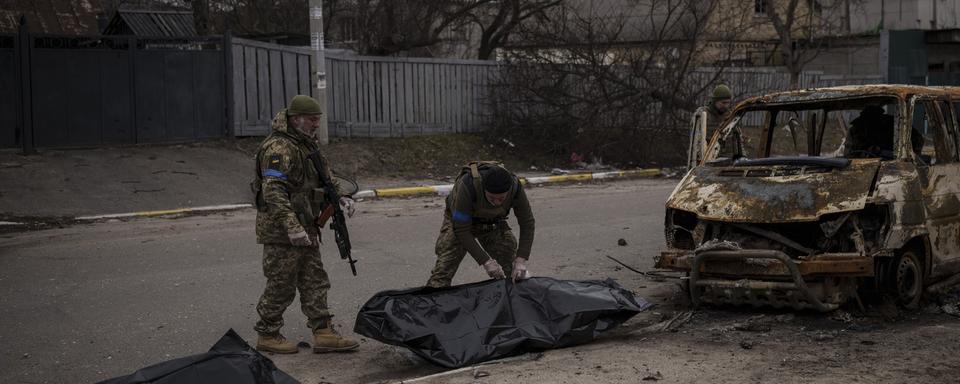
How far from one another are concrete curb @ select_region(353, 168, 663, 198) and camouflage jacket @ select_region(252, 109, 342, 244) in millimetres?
7793

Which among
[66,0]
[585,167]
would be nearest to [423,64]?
[585,167]

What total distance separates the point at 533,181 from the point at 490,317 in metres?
11.6

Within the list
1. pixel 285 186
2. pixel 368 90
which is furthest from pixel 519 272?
pixel 368 90

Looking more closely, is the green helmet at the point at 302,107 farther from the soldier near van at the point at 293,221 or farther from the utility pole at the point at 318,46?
the utility pole at the point at 318,46

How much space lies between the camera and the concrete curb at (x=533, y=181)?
15703 mm

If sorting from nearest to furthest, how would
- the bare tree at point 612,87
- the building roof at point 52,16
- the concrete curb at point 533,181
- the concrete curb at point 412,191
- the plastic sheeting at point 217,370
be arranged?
1. the plastic sheeting at point 217,370
2. the concrete curb at point 412,191
3. the concrete curb at point 533,181
4. the bare tree at point 612,87
5. the building roof at point 52,16

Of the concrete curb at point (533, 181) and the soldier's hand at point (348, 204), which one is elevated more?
the soldier's hand at point (348, 204)

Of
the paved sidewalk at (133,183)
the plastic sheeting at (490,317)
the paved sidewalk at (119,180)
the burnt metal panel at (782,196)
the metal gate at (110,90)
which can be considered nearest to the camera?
the plastic sheeting at (490,317)

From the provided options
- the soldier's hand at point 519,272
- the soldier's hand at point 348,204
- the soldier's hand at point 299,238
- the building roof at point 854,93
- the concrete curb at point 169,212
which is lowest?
the concrete curb at point 169,212

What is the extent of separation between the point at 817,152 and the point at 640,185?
841cm

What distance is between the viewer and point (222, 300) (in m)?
8.18

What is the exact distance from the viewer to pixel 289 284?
6582mm

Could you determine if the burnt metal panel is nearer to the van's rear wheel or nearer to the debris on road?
the van's rear wheel

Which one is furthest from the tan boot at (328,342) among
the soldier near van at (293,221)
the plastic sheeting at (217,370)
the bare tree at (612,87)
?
the bare tree at (612,87)
